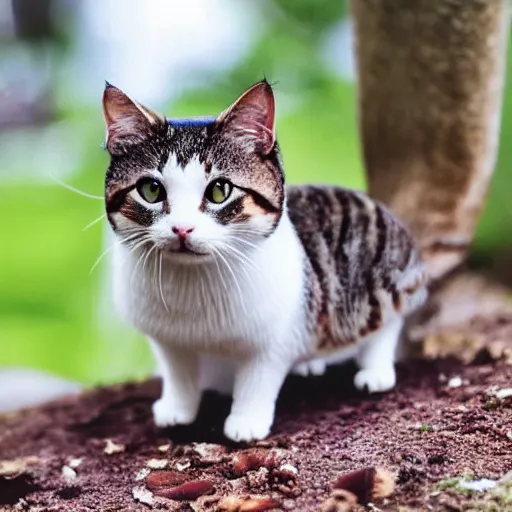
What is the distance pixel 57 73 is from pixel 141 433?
123 centimetres

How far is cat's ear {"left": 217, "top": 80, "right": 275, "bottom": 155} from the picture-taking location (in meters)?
0.94

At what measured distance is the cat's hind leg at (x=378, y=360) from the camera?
120 centimetres

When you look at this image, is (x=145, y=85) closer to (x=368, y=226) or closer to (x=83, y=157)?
(x=83, y=157)

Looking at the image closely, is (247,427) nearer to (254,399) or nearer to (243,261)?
(254,399)

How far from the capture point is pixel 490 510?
0.81m

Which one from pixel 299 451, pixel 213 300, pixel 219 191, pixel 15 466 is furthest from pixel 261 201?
pixel 15 466

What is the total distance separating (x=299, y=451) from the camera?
1.03m

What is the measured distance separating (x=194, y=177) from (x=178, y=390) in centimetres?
42

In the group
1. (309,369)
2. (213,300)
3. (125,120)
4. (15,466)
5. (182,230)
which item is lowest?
(15,466)

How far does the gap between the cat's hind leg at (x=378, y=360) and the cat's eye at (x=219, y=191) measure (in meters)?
0.45

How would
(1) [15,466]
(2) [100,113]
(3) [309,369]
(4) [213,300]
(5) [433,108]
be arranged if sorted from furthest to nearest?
(2) [100,113]
(5) [433,108]
(3) [309,369]
(1) [15,466]
(4) [213,300]

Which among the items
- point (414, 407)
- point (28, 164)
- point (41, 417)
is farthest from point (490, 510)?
point (28, 164)

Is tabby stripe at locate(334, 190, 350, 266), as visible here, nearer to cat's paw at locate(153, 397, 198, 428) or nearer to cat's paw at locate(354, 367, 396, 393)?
cat's paw at locate(354, 367, 396, 393)

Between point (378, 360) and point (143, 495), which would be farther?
point (378, 360)
